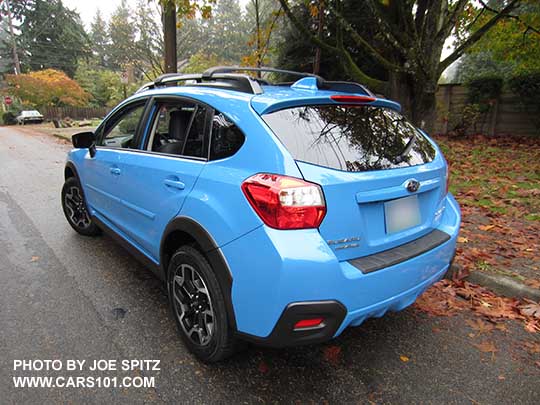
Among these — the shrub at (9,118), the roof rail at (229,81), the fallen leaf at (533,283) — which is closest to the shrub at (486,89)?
the fallen leaf at (533,283)

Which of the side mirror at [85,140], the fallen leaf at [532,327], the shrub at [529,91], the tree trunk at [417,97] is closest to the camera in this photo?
the fallen leaf at [532,327]

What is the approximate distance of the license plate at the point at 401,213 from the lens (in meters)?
1.98

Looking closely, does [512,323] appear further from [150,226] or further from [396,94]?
[396,94]

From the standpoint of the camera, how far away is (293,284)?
5.46 ft

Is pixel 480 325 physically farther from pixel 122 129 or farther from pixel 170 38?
pixel 170 38

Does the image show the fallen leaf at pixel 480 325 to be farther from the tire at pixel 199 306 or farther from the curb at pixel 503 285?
the tire at pixel 199 306

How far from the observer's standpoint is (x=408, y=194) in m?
2.05

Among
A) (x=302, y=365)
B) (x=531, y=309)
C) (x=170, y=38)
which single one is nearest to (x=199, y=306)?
(x=302, y=365)

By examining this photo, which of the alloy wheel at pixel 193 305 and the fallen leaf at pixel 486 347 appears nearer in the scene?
the alloy wheel at pixel 193 305

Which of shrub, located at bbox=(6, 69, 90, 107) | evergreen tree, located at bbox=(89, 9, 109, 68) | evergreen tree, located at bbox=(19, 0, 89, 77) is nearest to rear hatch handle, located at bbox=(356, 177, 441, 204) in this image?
shrub, located at bbox=(6, 69, 90, 107)

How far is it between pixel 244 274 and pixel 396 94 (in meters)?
6.54

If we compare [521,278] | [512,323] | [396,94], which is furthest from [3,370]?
[396,94]

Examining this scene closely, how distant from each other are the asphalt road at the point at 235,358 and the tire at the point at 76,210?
0.86 meters

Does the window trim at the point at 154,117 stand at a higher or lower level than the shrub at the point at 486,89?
lower
